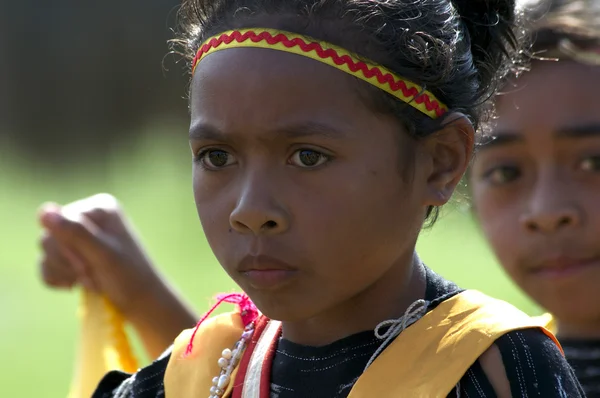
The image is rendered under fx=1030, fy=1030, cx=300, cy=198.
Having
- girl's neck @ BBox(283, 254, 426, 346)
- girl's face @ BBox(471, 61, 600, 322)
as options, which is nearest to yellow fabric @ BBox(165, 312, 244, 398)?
girl's neck @ BBox(283, 254, 426, 346)

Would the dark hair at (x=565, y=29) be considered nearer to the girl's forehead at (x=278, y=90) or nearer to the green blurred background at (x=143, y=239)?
the girl's forehead at (x=278, y=90)

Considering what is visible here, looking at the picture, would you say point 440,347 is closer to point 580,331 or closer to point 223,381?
point 223,381

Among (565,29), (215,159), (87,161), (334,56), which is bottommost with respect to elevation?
(215,159)

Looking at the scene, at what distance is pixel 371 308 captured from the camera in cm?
193

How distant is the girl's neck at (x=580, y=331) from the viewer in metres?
2.82

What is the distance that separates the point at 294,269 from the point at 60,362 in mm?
3619

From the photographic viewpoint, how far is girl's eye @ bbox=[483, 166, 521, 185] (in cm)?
280

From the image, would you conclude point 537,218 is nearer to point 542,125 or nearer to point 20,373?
point 542,125

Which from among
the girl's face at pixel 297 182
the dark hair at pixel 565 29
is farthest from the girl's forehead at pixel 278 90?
the dark hair at pixel 565 29

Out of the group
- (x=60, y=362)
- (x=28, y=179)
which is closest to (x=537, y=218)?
(x=60, y=362)

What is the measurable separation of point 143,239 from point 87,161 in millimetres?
1847

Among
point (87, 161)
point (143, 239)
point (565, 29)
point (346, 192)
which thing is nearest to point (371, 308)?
point (346, 192)

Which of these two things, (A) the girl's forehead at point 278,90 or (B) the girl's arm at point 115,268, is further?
(B) the girl's arm at point 115,268

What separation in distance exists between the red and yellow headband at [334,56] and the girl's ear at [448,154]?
0.17 ft
